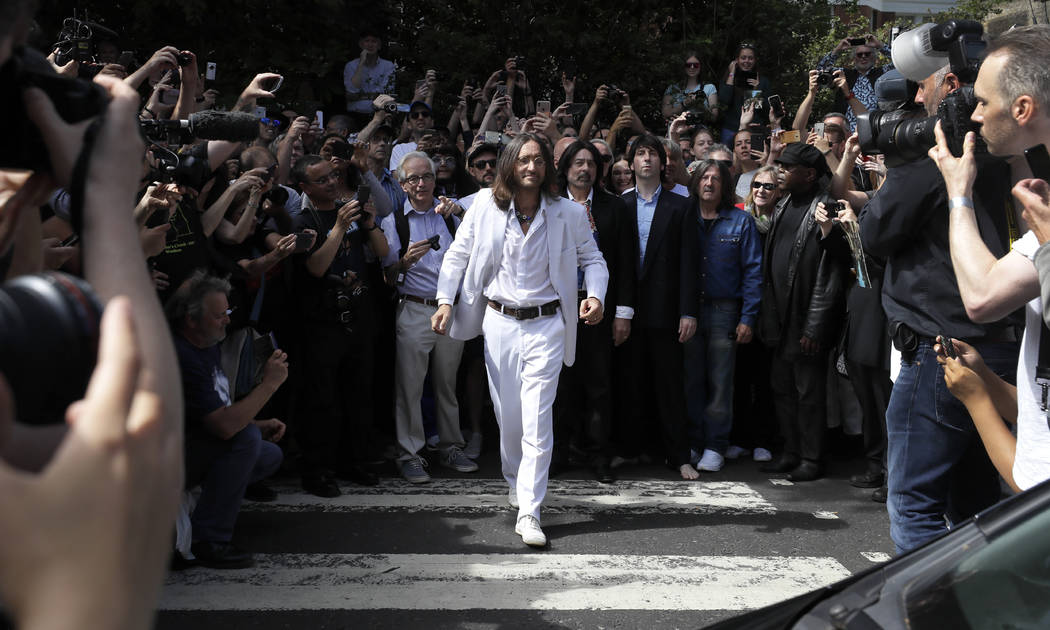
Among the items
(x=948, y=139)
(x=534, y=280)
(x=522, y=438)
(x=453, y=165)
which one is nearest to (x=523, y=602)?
(x=522, y=438)

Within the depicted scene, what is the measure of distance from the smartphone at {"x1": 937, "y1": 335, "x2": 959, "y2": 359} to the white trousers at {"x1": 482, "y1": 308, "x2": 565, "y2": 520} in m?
2.74

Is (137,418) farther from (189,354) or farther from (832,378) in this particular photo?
(832,378)

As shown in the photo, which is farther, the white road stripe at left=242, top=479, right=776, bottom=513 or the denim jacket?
the denim jacket

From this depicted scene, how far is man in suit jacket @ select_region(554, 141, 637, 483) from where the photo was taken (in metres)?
7.35

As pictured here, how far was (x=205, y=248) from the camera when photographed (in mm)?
6004

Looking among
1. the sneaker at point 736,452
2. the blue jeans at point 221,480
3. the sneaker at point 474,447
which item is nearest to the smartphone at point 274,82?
the blue jeans at point 221,480

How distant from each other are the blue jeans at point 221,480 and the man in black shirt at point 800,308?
386cm

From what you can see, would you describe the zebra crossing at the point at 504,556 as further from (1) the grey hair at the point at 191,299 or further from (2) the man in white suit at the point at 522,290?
(1) the grey hair at the point at 191,299

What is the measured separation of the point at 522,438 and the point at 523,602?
140 cm

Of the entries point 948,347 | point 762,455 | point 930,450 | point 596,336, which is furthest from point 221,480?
point 762,455

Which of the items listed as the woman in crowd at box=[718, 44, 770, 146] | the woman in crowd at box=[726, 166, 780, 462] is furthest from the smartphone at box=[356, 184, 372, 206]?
the woman in crowd at box=[718, 44, 770, 146]

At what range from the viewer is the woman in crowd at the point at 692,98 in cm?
1221

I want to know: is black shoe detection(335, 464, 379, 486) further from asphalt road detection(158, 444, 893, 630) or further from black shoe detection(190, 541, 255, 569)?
black shoe detection(190, 541, 255, 569)

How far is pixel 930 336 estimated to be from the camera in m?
3.99
